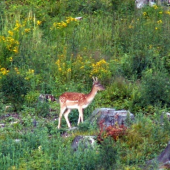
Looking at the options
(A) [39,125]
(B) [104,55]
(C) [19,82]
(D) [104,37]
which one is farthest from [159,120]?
(D) [104,37]

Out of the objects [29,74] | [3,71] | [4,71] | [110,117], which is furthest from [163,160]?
[29,74]

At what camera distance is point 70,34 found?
22094mm

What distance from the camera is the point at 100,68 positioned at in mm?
19516

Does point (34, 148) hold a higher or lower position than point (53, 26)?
lower

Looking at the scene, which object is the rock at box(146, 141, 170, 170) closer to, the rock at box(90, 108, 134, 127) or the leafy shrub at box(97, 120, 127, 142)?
the leafy shrub at box(97, 120, 127, 142)

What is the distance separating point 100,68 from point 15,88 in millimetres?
3033

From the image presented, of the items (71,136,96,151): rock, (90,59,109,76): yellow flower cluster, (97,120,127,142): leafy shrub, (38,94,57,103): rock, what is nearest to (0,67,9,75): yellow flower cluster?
(38,94,57,103): rock

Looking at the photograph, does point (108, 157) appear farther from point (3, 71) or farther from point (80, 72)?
point (80, 72)

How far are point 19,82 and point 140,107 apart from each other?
3.22 metres

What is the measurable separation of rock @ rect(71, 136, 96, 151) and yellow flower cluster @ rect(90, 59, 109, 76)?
5382mm

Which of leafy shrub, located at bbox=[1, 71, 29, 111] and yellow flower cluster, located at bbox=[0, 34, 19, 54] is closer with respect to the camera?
leafy shrub, located at bbox=[1, 71, 29, 111]

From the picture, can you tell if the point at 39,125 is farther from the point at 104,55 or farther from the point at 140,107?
the point at 104,55

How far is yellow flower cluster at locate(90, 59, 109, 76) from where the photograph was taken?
19422 mm

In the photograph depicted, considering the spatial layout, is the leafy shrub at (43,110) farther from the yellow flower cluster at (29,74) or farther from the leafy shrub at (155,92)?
the leafy shrub at (155,92)
